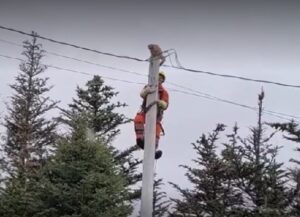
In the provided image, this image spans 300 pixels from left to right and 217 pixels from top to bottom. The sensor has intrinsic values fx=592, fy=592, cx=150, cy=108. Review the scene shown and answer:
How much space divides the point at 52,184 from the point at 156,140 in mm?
3928

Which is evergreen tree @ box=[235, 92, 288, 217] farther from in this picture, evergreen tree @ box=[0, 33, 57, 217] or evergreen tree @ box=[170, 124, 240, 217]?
evergreen tree @ box=[0, 33, 57, 217]

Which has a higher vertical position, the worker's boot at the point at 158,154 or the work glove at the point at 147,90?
the work glove at the point at 147,90

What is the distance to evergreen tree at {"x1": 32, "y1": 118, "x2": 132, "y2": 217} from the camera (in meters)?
11.0

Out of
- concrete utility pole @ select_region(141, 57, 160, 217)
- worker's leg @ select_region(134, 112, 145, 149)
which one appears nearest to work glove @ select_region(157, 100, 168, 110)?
concrete utility pole @ select_region(141, 57, 160, 217)

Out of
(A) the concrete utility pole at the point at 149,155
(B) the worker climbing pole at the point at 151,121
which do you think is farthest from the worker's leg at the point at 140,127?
(A) the concrete utility pole at the point at 149,155

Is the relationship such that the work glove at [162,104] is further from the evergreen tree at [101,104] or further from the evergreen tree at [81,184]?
the evergreen tree at [101,104]

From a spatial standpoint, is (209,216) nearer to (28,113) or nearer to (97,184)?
(97,184)

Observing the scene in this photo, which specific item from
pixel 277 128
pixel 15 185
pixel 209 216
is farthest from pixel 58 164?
pixel 277 128

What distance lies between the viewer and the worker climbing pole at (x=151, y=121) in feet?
24.9

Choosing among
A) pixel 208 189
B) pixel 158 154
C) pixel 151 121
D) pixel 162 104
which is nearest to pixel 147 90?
pixel 162 104

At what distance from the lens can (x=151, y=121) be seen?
308 inches

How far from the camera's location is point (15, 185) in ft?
47.0

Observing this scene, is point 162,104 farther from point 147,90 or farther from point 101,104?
point 101,104

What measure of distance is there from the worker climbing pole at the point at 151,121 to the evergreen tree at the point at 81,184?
3180 mm
